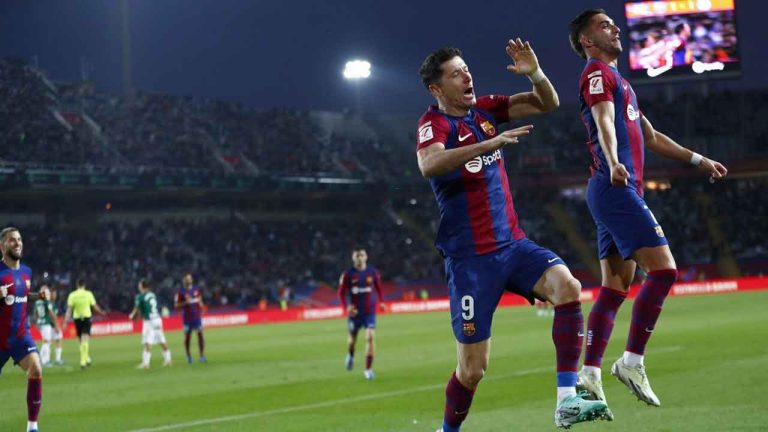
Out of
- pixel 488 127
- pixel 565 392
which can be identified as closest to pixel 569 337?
pixel 565 392

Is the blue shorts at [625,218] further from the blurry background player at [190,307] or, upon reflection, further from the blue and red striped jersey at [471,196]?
the blurry background player at [190,307]

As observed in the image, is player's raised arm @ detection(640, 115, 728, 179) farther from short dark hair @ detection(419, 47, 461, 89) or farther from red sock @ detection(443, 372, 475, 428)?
red sock @ detection(443, 372, 475, 428)

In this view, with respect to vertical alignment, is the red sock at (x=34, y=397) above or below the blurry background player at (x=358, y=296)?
below

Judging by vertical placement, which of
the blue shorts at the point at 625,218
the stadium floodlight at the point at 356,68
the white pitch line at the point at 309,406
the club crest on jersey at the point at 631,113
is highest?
the stadium floodlight at the point at 356,68

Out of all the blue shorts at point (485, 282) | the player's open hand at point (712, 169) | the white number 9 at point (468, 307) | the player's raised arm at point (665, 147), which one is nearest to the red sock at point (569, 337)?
the blue shorts at point (485, 282)

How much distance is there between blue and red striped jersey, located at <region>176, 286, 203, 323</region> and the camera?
25078 millimetres

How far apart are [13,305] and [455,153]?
27.4 feet

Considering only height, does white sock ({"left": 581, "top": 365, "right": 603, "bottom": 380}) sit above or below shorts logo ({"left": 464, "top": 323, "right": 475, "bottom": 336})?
below

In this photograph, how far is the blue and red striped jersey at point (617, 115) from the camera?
761 cm

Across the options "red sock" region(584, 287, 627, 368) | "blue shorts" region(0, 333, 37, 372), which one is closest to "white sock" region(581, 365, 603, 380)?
"red sock" region(584, 287, 627, 368)

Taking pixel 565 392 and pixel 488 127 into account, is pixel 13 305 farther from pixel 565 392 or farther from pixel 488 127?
pixel 565 392

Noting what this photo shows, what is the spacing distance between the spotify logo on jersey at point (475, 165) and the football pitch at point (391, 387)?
12.7ft

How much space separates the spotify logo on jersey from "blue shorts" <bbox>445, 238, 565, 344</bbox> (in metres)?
0.59

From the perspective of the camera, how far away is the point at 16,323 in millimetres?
13125
